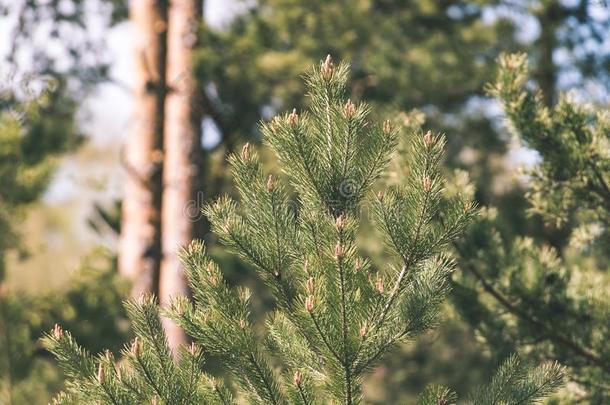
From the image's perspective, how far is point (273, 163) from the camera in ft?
22.5

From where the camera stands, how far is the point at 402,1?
7824 millimetres

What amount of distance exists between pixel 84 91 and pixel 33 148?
77 cm

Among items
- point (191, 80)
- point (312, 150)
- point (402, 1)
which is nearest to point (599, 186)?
point (312, 150)

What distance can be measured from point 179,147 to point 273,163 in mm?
1933

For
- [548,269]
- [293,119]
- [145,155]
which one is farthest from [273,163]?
[293,119]

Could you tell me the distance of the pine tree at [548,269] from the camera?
3.12m

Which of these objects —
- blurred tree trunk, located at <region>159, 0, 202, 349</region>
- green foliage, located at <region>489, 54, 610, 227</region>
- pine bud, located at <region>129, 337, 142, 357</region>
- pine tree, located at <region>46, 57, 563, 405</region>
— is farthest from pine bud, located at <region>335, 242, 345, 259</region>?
blurred tree trunk, located at <region>159, 0, 202, 349</region>

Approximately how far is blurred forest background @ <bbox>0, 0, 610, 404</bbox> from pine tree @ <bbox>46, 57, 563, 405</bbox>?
100cm

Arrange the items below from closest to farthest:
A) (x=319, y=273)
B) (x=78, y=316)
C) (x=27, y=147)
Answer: (x=319, y=273) → (x=78, y=316) → (x=27, y=147)

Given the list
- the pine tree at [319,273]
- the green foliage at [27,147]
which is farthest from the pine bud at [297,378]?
the green foliage at [27,147]

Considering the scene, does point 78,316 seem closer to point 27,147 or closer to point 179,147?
point 27,147

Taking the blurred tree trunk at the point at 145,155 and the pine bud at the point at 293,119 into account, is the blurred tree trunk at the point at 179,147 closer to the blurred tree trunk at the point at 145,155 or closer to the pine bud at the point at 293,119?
the blurred tree trunk at the point at 145,155

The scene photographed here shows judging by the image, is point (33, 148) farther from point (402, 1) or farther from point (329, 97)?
point (329, 97)

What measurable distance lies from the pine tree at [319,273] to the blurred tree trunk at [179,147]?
2.41m
